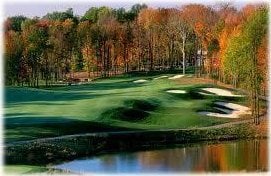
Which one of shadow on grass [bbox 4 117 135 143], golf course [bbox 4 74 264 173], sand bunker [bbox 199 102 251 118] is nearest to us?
shadow on grass [bbox 4 117 135 143]

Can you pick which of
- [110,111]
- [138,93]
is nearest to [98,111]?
[110,111]

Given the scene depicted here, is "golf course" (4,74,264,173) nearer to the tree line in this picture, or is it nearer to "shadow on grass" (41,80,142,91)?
"shadow on grass" (41,80,142,91)

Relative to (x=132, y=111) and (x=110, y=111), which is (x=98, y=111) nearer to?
(x=110, y=111)

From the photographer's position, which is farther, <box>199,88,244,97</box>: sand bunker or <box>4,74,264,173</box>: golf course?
<box>199,88,244,97</box>: sand bunker

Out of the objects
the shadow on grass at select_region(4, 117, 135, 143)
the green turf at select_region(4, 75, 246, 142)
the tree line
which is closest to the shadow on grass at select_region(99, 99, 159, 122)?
the green turf at select_region(4, 75, 246, 142)

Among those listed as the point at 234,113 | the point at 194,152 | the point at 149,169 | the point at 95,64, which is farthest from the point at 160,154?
the point at 95,64
